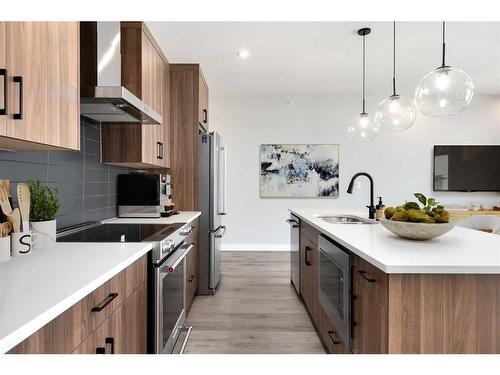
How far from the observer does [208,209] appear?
340cm

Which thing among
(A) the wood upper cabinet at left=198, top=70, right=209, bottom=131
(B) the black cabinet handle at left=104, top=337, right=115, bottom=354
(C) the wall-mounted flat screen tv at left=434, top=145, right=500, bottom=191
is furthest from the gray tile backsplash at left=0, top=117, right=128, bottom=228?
(C) the wall-mounted flat screen tv at left=434, top=145, right=500, bottom=191

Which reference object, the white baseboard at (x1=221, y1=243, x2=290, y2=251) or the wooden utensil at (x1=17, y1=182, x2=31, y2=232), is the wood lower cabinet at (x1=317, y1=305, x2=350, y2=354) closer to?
the wooden utensil at (x1=17, y1=182, x2=31, y2=232)

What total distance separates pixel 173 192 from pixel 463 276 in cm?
276

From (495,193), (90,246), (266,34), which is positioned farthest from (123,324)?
(495,193)

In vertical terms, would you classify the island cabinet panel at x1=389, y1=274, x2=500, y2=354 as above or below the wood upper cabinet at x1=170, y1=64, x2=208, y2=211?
below

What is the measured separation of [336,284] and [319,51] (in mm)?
2528

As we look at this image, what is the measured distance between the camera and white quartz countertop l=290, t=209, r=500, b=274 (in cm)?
116

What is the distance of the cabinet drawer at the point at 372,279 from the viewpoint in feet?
4.01

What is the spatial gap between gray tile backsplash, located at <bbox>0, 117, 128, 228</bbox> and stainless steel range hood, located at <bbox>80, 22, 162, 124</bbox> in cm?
30

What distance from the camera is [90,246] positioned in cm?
153

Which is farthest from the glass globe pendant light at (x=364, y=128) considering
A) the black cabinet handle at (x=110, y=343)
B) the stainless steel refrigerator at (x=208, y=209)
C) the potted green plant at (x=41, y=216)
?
the black cabinet handle at (x=110, y=343)

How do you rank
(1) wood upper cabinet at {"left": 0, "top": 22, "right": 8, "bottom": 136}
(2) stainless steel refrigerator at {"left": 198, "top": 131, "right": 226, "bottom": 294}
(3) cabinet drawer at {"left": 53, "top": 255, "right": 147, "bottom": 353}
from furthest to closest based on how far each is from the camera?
1. (2) stainless steel refrigerator at {"left": 198, "top": 131, "right": 226, "bottom": 294}
2. (1) wood upper cabinet at {"left": 0, "top": 22, "right": 8, "bottom": 136}
3. (3) cabinet drawer at {"left": 53, "top": 255, "right": 147, "bottom": 353}
